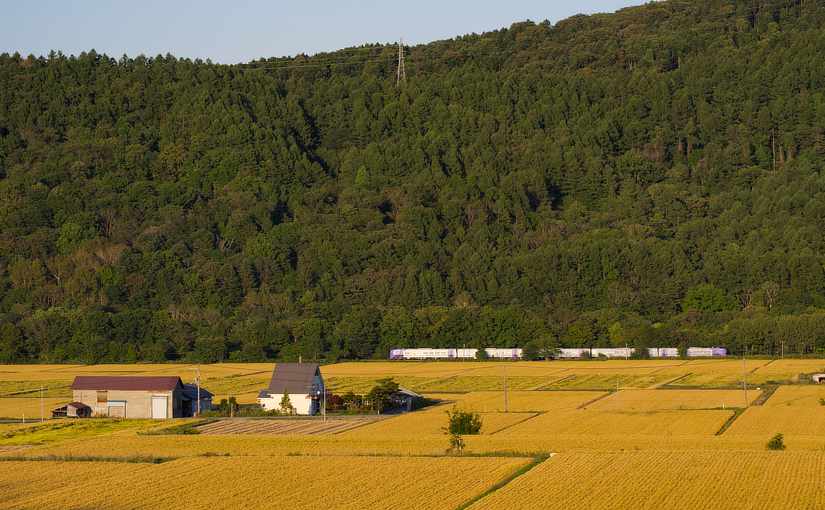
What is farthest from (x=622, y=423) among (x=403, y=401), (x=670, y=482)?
(x=670, y=482)

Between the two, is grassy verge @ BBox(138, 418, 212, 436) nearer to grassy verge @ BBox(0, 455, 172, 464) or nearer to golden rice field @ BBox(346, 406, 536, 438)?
golden rice field @ BBox(346, 406, 536, 438)

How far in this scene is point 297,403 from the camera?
65312 millimetres

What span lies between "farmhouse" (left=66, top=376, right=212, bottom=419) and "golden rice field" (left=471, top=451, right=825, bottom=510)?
92.3 feet

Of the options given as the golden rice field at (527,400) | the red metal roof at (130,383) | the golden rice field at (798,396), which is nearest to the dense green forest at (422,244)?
the golden rice field at (798,396)

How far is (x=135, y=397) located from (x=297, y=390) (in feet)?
26.0

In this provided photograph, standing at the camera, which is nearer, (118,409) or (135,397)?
(135,397)

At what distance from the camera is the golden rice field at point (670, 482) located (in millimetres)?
32344

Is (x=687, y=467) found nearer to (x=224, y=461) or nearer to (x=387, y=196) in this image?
(x=224, y=461)

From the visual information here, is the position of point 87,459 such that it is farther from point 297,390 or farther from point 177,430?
point 297,390

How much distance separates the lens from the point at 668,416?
5772 centimetres

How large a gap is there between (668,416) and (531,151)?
142850mm

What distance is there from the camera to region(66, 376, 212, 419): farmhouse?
64562 mm

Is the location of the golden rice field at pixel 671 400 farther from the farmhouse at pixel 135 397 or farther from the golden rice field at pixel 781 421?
the farmhouse at pixel 135 397

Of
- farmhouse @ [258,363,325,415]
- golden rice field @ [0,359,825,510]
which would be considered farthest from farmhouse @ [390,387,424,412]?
farmhouse @ [258,363,325,415]
